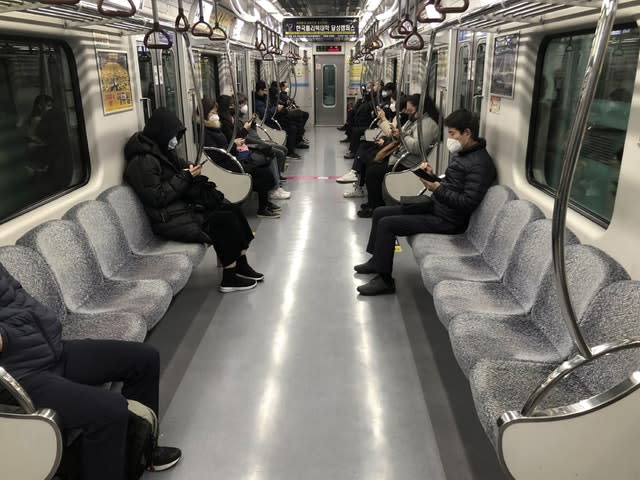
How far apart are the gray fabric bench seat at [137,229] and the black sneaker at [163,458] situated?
5.02 ft

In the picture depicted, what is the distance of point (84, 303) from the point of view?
2.94 m

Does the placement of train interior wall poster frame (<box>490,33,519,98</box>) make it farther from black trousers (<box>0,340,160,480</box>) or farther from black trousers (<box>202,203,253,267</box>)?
black trousers (<box>0,340,160,480</box>)

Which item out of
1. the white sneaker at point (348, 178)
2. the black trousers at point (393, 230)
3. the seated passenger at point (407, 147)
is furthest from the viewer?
the white sneaker at point (348, 178)

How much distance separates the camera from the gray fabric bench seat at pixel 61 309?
8.11 feet

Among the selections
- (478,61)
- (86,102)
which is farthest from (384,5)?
(86,102)

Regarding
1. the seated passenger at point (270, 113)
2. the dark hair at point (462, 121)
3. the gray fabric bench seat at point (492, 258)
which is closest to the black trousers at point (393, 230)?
the gray fabric bench seat at point (492, 258)

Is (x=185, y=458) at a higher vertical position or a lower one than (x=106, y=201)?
lower

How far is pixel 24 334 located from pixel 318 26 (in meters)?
10.8

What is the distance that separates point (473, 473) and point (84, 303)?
208 cm

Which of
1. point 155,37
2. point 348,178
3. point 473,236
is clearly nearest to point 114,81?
point 155,37

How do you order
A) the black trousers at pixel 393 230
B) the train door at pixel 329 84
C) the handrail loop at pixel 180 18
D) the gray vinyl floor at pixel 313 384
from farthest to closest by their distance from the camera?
the train door at pixel 329 84, the black trousers at pixel 393 230, the handrail loop at pixel 180 18, the gray vinyl floor at pixel 313 384

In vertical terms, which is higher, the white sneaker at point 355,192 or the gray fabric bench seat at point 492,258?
the gray fabric bench seat at point 492,258

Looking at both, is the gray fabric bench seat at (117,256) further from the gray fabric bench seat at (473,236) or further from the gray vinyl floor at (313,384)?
the gray fabric bench seat at (473,236)

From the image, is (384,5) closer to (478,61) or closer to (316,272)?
(478,61)
